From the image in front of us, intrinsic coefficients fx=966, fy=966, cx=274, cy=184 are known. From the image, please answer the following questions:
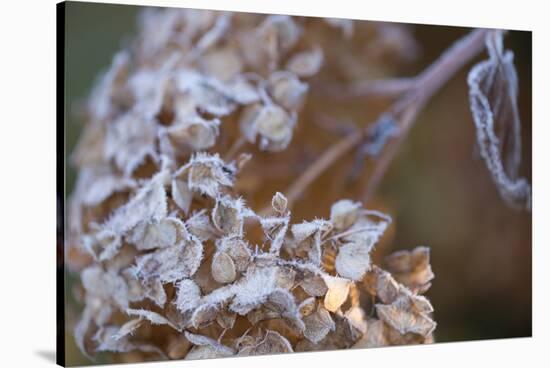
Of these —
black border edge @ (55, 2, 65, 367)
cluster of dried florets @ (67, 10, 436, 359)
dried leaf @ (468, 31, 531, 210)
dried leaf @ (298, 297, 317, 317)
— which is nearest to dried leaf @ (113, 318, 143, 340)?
cluster of dried florets @ (67, 10, 436, 359)

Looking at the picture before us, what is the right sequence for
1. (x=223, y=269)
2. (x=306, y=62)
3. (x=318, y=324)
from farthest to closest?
(x=306, y=62), (x=318, y=324), (x=223, y=269)

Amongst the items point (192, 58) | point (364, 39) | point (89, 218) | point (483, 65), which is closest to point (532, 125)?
point (483, 65)

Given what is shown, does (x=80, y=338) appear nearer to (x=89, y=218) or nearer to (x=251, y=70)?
(x=89, y=218)

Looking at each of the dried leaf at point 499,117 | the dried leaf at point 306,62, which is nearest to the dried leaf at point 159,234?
the dried leaf at point 306,62

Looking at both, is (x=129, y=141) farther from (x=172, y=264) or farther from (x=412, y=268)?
(x=412, y=268)

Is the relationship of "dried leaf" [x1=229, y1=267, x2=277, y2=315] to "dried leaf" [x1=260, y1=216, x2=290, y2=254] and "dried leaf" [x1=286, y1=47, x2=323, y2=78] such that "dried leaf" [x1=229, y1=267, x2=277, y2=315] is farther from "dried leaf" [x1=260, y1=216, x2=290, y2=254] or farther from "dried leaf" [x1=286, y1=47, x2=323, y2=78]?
"dried leaf" [x1=286, y1=47, x2=323, y2=78]

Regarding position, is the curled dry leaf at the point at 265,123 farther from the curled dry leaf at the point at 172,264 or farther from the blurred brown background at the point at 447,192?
the curled dry leaf at the point at 172,264

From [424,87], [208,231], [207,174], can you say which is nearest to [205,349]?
[208,231]
